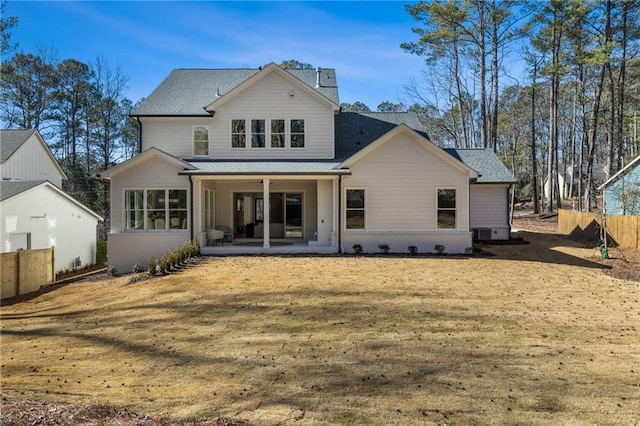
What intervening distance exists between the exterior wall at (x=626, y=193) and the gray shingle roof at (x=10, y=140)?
114ft

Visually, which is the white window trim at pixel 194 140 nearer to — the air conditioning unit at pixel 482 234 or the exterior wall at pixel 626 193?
the air conditioning unit at pixel 482 234

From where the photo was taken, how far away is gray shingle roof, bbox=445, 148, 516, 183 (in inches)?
822

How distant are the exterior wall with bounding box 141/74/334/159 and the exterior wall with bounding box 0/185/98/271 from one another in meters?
9.53

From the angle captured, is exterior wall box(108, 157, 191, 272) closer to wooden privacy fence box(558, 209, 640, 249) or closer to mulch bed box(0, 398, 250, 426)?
mulch bed box(0, 398, 250, 426)

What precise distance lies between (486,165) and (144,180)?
17099 millimetres

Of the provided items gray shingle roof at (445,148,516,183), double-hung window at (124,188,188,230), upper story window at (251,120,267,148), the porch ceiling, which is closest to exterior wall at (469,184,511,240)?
gray shingle roof at (445,148,516,183)

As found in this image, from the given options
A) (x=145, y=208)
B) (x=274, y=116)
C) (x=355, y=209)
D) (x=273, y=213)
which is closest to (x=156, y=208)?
(x=145, y=208)

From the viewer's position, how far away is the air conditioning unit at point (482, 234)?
2134 cm

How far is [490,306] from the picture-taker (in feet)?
30.5

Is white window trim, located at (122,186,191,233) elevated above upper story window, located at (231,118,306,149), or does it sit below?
below

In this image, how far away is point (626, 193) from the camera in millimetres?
21547

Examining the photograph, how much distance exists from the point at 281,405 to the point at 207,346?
2572 millimetres

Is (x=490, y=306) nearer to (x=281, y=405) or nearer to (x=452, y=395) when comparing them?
(x=452, y=395)

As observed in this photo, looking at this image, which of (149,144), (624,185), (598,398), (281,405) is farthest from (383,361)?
(624,185)
